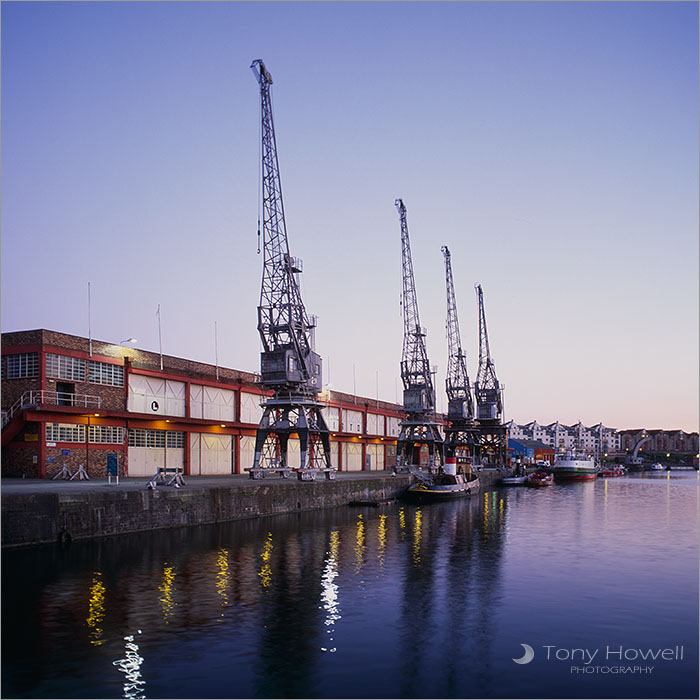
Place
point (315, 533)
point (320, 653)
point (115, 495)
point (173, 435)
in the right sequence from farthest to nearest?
point (173, 435) < point (315, 533) < point (115, 495) < point (320, 653)

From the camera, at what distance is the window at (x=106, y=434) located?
5369cm

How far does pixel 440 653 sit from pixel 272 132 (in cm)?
5844

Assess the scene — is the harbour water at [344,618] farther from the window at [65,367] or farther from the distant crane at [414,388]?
the distant crane at [414,388]

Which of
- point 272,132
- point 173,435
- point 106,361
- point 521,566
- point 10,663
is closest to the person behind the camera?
point 10,663

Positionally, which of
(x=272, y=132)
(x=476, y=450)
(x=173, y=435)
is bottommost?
(x=476, y=450)

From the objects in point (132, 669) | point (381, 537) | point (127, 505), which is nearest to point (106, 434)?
point (127, 505)

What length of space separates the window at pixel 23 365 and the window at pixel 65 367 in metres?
0.85

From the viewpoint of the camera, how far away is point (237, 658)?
1816 cm

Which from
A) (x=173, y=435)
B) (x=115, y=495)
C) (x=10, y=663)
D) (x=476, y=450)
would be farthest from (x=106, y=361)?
(x=476, y=450)

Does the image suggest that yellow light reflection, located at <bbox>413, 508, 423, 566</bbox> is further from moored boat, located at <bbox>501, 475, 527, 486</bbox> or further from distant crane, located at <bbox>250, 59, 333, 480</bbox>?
moored boat, located at <bbox>501, 475, 527, 486</bbox>

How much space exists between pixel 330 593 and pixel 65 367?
34.3 metres

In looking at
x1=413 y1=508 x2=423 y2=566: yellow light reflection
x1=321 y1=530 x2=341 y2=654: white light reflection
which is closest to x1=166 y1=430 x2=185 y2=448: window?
x1=413 y1=508 x2=423 y2=566: yellow light reflection

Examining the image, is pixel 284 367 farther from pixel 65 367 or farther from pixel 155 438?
pixel 65 367

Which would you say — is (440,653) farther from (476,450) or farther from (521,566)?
(476,450)
